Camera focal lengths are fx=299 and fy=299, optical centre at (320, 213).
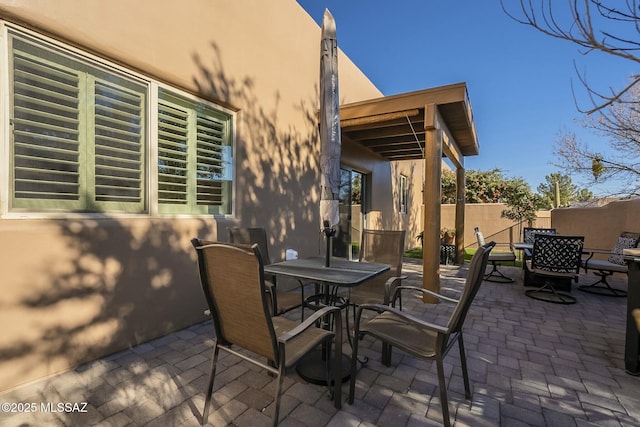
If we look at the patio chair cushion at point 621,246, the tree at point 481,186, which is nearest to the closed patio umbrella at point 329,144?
the patio chair cushion at point 621,246

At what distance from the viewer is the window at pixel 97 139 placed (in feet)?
7.57

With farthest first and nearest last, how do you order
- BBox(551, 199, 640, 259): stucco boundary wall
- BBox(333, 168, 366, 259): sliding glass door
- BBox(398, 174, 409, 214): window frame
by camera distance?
BBox(398, 174, 409, 214): window frame < BBox(333, 168, 366, 259): sliding glass door < BBox(551, 199, 640, 259): stucco boundary wall

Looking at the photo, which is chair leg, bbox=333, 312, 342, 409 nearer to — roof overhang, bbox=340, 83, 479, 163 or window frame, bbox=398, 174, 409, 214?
roof overhang, bbox=340, 83, 479, 163

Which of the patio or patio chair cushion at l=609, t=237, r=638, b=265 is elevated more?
patio chair cushion at l=609, t=237, r=638, b=265

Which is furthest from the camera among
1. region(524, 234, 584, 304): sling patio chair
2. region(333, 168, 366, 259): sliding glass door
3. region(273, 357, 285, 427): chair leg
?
region(333, 168, 366, 259): sliding glass door

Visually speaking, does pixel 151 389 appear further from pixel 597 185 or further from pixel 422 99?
pixel 597 185

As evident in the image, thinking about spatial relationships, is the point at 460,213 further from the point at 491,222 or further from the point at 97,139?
the point at 97,139

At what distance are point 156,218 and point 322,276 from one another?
191 centimetres

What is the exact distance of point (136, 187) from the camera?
305 cm

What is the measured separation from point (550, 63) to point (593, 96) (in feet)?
6.59

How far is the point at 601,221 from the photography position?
24.0 feet

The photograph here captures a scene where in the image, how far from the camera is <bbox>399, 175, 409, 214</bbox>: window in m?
10.9

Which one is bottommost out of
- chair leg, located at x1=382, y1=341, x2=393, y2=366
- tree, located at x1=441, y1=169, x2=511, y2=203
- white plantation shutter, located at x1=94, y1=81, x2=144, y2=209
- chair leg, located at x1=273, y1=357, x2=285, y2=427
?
chair leg, located at x1=382, y1=341, x2=393, y2=366

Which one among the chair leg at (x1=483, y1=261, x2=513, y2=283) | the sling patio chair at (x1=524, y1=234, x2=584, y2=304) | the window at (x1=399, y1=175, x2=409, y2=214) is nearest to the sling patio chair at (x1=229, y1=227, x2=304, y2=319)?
the sling patio chair at (x1=524, y1=234, x2=584, y2=304)
